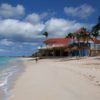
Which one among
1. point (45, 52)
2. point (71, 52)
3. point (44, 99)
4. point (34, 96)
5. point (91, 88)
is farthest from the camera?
point (45, 52)

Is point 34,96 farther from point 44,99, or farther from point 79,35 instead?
point 79,35

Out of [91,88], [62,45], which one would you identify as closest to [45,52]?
[62,45]

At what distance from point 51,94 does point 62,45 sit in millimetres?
53635

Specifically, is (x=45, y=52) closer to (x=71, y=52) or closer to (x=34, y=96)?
(x=71, y=52)

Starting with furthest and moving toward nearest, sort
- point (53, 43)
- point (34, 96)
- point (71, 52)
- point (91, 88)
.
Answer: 1. point (53, 43)
2. point (71, 52)
3. point (91, 88)
4. point (34, 96)

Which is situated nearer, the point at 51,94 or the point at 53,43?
the point at 51,94

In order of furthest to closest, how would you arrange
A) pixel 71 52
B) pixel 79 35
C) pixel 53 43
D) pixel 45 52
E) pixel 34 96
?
pixel 45 52 → pixel 53 43 → pixel 71 52 → pixel 79 35 → pixel 34 96

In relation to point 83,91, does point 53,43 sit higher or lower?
higher

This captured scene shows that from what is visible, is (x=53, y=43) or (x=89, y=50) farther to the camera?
(x=53, y=43)

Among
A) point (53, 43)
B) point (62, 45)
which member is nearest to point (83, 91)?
point (62, 45)

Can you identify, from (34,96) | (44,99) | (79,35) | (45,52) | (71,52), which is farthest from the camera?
(45,52)

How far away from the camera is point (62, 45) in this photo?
6388 centimetres

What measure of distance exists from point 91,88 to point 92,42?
48.9 metres

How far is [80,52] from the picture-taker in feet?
189
